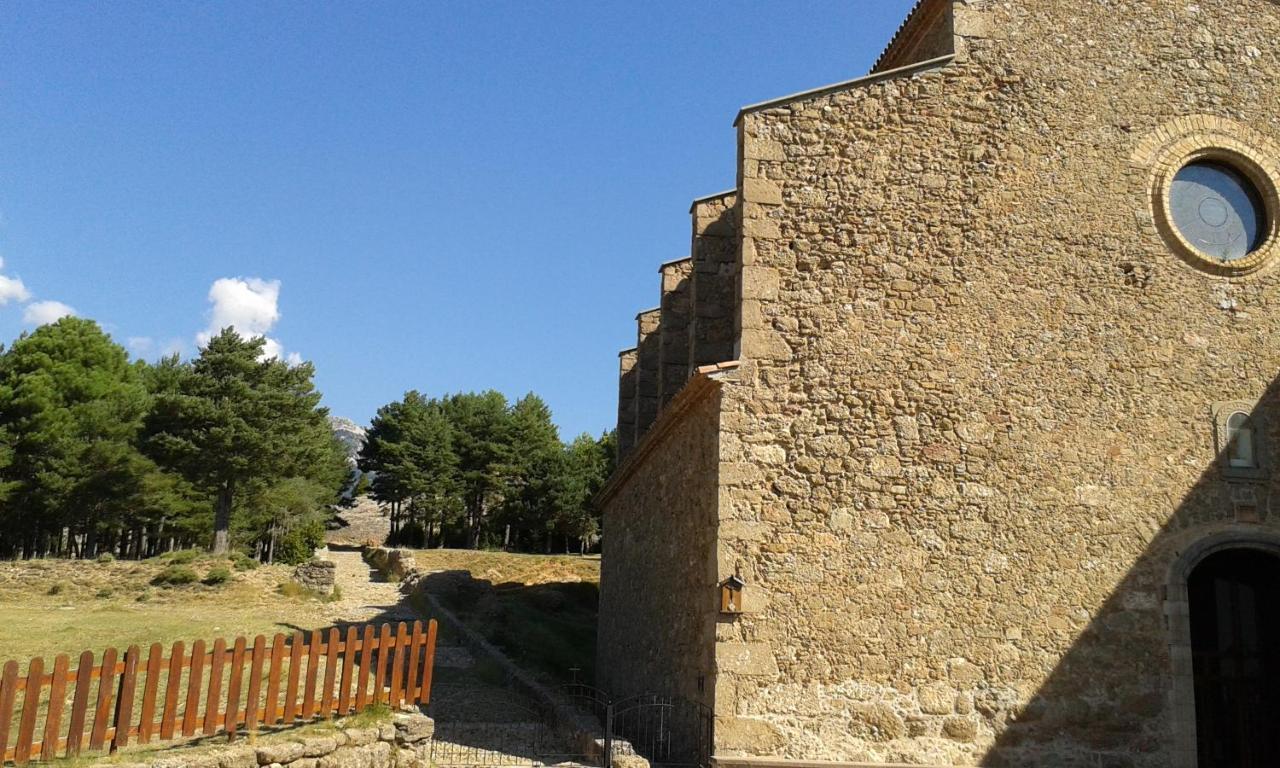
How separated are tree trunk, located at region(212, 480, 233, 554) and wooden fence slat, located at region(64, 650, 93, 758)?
27332mm

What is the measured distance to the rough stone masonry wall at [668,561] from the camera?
10125 mm

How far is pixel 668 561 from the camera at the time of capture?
12148 millimetres

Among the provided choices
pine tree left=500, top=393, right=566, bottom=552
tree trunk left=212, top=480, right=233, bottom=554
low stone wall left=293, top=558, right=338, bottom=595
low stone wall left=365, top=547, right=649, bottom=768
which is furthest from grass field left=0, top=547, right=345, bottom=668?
pine tree left=500, top=393, right=566, bottom=552

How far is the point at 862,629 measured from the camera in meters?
9.60

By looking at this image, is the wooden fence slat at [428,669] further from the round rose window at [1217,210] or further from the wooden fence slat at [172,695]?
the round rose window at [1217,210]

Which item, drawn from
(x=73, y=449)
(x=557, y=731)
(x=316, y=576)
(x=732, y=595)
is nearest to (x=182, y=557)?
A: (x=316, y=576)

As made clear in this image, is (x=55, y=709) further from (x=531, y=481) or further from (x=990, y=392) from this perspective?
(x=531, y=481)

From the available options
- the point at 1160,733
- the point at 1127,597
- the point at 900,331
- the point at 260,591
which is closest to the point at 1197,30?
the point at 900,331

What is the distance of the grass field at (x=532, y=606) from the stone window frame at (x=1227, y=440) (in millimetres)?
11922

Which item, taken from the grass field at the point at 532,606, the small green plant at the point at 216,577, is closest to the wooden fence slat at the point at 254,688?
the grass field at the point at 532,606

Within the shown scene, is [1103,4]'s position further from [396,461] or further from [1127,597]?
[396,461]

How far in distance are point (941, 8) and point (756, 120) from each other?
129 inches

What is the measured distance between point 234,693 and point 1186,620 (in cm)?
1015

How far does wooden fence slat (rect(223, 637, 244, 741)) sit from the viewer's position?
29.4ft
